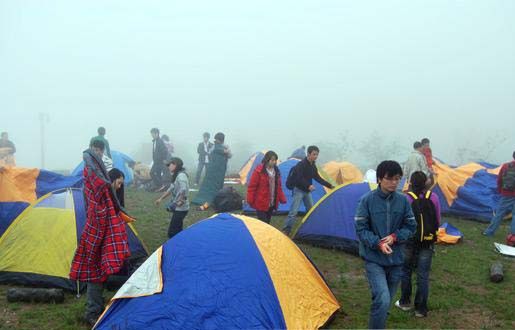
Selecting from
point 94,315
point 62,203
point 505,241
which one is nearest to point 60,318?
point 94,315

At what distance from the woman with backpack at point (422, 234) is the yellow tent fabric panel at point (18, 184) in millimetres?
7437

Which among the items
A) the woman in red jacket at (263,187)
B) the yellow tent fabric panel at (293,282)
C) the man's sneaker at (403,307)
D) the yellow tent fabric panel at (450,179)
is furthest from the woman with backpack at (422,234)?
the yellow tent fabric panel at (450,179)

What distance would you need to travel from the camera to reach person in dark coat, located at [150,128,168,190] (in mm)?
14827

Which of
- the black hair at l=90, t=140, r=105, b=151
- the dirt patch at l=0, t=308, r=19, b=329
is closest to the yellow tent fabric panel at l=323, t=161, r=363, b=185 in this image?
the black hair at l=90, t=140, r=105, b=151

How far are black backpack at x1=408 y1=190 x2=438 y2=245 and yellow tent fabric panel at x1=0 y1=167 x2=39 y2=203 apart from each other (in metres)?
7.50

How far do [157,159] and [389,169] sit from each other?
1204 cm

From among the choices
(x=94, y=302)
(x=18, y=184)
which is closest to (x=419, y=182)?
(x=94, y=302)

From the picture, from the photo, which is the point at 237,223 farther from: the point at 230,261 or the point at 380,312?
the point at 380,312

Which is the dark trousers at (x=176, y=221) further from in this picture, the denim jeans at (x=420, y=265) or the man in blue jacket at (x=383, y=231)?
the man in blue jacket at (x=383, y=231)

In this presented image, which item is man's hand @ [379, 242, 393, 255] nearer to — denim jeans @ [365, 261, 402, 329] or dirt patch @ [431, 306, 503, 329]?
denim jeans @ [365, 261, 402, 329]

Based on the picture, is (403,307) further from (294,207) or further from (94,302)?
(94,302)

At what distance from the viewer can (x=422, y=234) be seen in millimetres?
4984

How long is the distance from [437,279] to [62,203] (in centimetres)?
605

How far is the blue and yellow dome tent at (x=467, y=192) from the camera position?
11441 millimetres
